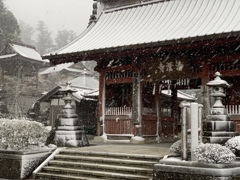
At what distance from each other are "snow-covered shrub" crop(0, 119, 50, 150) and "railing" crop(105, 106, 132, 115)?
15.8 feet

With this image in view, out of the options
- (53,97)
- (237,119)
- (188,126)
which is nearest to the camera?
(188,126)

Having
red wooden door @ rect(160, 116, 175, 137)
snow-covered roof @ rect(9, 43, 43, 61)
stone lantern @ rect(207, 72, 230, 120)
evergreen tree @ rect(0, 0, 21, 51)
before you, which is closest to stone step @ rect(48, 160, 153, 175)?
stone lantern @ rect(207, 72, 230, 120)

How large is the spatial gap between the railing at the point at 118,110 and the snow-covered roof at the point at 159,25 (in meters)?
3.02

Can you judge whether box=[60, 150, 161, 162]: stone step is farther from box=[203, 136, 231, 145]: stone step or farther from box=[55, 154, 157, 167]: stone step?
box=[203, 136, 231, 145]: stone step

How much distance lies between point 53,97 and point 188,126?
21.3m

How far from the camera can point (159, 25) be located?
15.4 meters

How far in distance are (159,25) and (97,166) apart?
7343mm

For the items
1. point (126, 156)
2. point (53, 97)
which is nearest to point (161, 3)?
point (126, 156)

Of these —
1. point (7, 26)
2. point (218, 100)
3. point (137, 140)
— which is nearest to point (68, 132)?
point (137, 140)

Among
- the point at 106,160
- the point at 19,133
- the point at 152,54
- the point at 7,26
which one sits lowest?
the point at 106,160

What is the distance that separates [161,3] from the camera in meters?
17.1

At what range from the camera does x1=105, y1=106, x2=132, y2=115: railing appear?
629 inches

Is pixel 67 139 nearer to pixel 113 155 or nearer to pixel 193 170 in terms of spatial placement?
pixel 113 155

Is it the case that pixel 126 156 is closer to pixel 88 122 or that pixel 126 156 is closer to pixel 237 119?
pixel 237 119
